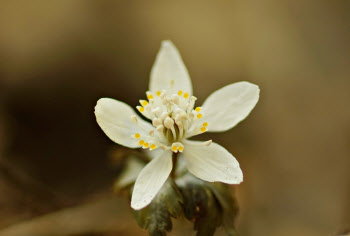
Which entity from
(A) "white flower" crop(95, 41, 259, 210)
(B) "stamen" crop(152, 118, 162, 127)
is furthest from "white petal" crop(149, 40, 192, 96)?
(B) "stamen" crop(152, 118, 162, 127)

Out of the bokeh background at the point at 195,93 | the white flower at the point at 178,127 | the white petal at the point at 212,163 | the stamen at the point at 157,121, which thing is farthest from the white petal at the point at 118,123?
the bokeh background at the point at 195,93

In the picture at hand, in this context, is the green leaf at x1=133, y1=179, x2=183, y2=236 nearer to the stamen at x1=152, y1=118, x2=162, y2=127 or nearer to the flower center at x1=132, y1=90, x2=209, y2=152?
the flower center at x1=132, y1=90, x2=209, y2=152

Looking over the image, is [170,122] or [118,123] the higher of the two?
[118,123]

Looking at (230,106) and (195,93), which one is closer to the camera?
(230,106)

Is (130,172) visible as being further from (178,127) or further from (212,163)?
(212,163)

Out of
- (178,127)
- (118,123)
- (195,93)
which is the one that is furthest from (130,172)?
(195,93)

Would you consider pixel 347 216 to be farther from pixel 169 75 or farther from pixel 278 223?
pixel 169 75

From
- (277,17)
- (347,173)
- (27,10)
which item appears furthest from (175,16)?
(347,173)
